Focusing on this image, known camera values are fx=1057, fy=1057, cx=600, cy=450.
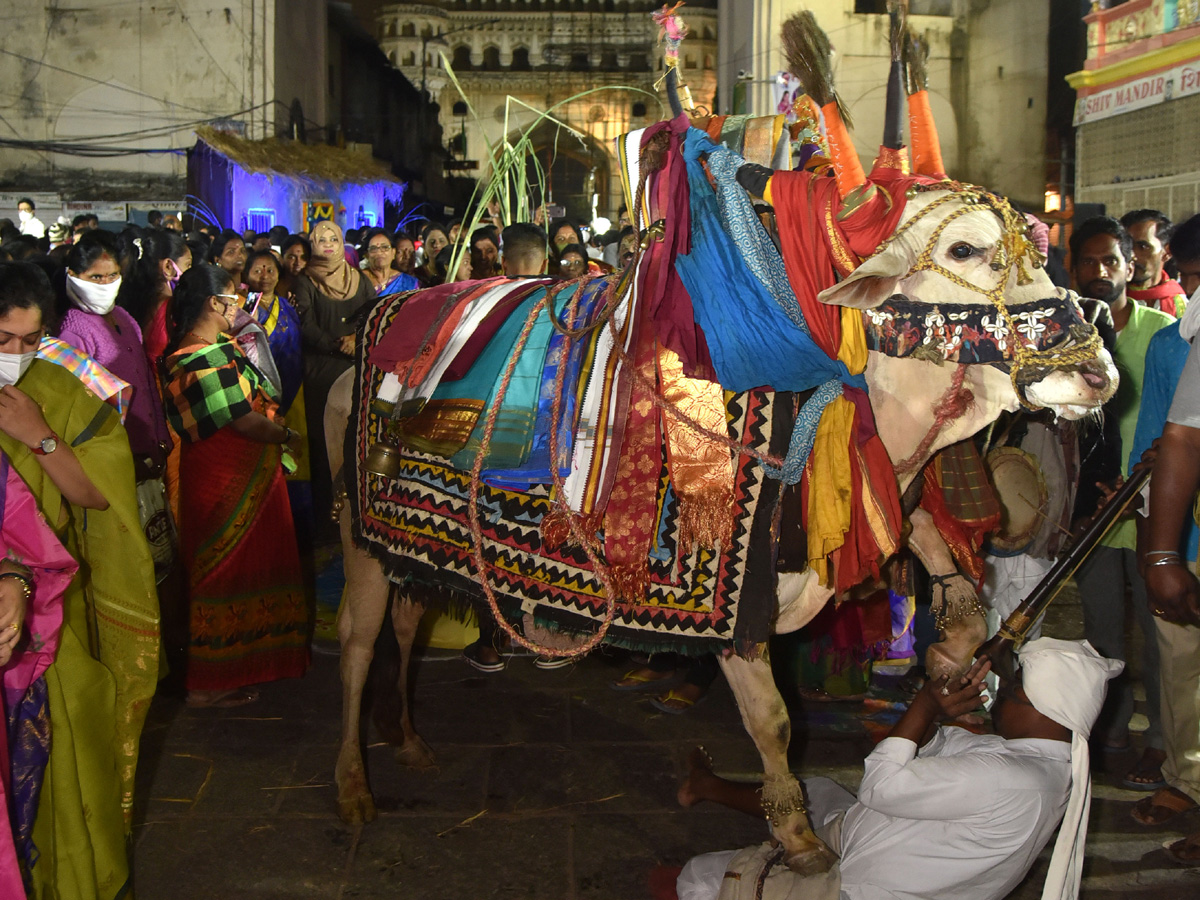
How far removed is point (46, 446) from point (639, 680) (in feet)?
9.73

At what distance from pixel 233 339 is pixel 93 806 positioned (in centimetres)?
242

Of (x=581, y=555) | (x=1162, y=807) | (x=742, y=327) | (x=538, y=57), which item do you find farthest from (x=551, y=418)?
(x=538, y=57)

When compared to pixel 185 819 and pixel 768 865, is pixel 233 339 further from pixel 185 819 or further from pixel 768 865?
pixel 768 865

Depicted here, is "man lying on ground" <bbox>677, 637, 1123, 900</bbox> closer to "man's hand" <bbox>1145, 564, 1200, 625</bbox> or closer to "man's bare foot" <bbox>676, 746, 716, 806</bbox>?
"man's hand" <bbox>1145, 564, 1200, 625</bbox>

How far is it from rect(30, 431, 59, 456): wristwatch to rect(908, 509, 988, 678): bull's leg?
238cm

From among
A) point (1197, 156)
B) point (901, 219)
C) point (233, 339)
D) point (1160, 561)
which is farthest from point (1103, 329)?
point (1197, 156)

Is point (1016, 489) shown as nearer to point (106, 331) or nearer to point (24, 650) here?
point (24, 650)

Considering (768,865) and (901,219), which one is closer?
(901,219)

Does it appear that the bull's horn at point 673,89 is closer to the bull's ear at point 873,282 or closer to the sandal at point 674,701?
the bull's ear at point 873,282

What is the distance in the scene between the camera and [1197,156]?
456 inches

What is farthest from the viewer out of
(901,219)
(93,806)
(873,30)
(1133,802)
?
(873,30)

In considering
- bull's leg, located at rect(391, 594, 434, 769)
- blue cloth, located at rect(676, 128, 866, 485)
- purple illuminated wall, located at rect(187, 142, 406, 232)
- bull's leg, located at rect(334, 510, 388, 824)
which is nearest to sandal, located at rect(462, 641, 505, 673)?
bull's leg, located at rect(391, 594, 434, 769)

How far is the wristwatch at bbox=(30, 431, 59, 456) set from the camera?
256cm

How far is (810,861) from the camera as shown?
2.88m
